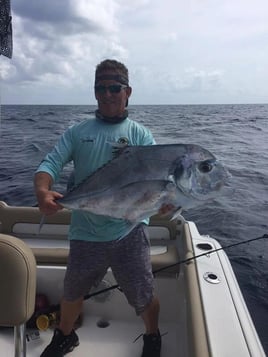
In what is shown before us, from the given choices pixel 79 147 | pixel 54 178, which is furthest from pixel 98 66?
pixel 54 178

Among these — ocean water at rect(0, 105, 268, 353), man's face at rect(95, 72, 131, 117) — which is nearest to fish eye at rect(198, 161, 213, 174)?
ocean water at rect(0, 105, 268, 353)

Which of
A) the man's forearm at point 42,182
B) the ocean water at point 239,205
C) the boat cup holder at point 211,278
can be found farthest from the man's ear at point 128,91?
the boat cup holder at point 211,278

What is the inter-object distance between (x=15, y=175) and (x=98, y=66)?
12.1 metres

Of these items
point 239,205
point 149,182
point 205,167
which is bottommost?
point 239,205

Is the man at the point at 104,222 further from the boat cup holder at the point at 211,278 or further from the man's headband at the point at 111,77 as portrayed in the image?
the boat cup holder at the point at 211,278

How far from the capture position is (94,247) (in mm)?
2889

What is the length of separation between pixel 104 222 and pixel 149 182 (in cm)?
72

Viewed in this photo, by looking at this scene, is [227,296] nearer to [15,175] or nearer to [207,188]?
[207,188]

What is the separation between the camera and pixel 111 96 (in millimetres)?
2773

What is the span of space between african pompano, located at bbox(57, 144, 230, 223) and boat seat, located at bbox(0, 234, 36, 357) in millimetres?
486

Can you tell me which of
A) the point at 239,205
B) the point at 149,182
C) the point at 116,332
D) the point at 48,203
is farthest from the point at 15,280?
the point at 239,205

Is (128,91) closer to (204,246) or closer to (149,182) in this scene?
(149,182)

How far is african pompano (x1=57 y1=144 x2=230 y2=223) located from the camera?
221 cm

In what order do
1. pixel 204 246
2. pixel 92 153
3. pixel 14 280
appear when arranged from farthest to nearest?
pixel 204 246 < pixel 92 153 < pixel 14 280
